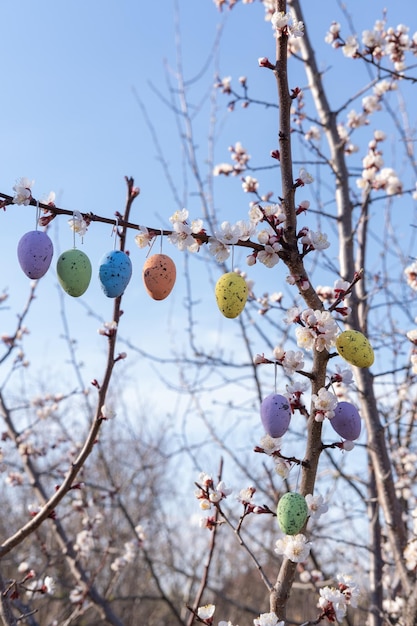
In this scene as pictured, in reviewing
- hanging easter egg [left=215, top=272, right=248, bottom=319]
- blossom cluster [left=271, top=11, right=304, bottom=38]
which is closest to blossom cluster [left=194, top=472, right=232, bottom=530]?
hanging easter egg [left=215, top=272, right=248, bottom=319]

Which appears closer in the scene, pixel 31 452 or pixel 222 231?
pixel 222 231

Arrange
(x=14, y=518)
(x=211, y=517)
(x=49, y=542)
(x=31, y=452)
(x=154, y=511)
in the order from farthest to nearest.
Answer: (x=14, y=518) → (x=154, y=511) → (x=49, y=542) → (x=31, y=452) → (x=211, y=517)

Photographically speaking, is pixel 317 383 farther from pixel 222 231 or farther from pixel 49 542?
pixel 49 542

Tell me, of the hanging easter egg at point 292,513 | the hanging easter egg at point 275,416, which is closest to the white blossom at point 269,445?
the hanging easter egg at point 275,416

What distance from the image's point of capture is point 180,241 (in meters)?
1.69

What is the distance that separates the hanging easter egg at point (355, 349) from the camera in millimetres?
1675

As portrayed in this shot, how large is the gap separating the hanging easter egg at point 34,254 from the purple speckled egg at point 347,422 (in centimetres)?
96

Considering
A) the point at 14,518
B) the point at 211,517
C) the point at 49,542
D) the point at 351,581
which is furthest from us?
the point at 14,518

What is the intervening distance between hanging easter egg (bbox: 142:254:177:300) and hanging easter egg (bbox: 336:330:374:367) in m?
0.55

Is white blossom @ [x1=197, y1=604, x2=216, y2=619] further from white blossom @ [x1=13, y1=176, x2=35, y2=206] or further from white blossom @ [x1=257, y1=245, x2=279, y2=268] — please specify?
white blossom @ [x1=13, y1=176, x2=35, y2=206]

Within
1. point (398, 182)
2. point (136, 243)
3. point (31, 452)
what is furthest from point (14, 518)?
point (136, 243)

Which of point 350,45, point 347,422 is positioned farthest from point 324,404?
point 350,45

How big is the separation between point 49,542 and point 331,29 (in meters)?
9.09

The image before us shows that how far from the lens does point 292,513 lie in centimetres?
159
